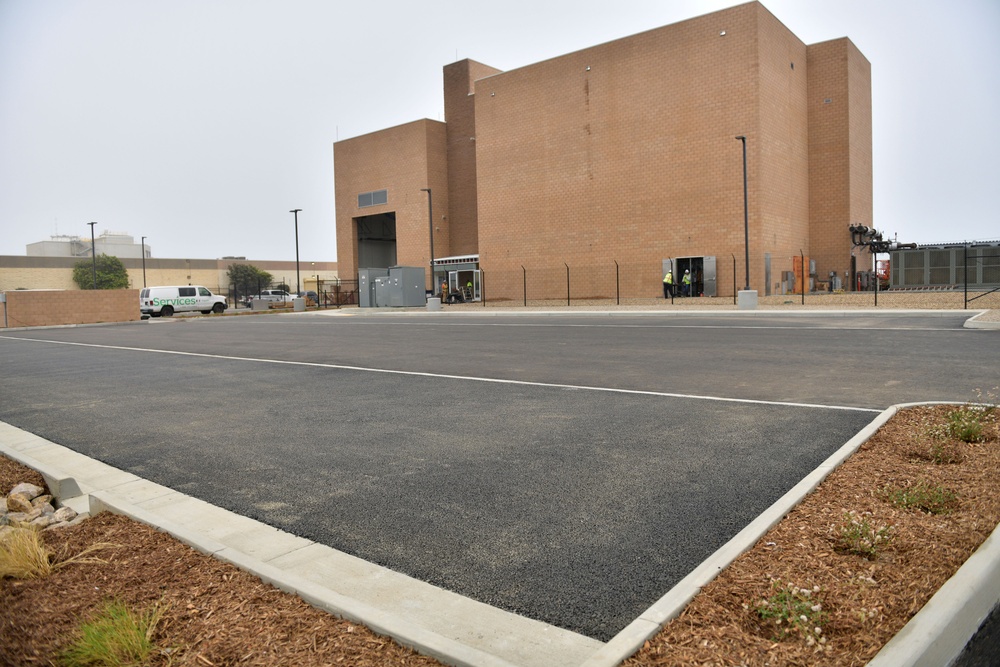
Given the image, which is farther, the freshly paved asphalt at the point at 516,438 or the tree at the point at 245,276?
the tree at the point at 245,276

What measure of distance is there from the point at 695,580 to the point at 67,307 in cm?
4478

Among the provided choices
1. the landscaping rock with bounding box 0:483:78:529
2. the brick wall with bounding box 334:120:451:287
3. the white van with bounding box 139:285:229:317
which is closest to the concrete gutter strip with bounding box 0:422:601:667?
the landscaping rock with bounding box 0:483:78:529

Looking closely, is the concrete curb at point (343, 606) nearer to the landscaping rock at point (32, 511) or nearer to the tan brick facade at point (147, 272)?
the landscaping rock at point (32, 511)

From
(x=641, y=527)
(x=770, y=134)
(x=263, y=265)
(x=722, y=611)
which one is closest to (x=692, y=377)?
(x=641, y=527)

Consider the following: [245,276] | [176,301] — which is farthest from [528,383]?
[245,276]

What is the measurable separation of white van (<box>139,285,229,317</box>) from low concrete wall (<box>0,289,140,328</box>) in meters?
2.55

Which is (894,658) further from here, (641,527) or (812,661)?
(641,527)

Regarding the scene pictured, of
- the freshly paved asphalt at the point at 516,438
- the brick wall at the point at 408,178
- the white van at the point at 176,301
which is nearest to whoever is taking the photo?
the freshly paved asphalt at the point at 516,438

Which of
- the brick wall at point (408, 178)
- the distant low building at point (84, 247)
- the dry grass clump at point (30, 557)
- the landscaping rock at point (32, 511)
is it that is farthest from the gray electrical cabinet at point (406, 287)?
the distant low building at point (84, 247)

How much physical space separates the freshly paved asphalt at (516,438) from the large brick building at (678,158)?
81.0 feet

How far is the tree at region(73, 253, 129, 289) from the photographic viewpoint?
90162mm

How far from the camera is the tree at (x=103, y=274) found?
296ft

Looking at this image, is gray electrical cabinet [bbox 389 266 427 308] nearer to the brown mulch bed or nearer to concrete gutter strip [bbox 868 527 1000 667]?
the brown mulch bed

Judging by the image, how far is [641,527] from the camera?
13.9ft
